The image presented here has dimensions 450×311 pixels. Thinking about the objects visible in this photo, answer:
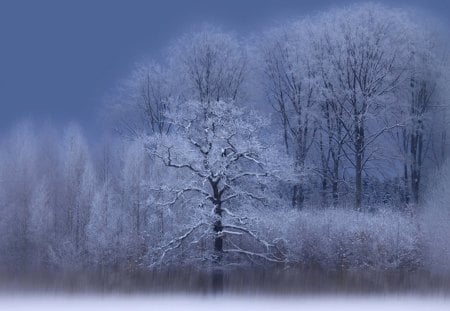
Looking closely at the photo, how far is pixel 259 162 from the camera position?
22.3 metres

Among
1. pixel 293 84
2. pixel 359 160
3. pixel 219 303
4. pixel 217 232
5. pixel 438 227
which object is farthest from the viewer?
pixel 293 84

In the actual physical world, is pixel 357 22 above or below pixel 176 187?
above

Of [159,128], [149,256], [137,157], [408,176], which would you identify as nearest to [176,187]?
[149,256]

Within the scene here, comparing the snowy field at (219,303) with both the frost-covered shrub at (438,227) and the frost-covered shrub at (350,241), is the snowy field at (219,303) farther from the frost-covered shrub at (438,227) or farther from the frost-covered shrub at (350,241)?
the frost-covered shrub at (438,227)

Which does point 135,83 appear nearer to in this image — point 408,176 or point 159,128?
point 159,128

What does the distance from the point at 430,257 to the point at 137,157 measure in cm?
1156

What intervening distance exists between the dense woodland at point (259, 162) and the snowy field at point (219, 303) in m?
2.73

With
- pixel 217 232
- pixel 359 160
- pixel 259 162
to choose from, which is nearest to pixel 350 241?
pixel 259 162

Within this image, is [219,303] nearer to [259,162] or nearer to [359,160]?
[259,162]

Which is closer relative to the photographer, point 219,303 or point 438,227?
point 219,303

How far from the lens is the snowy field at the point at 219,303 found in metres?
17.8

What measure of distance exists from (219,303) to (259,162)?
511cm

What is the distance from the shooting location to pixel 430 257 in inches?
911

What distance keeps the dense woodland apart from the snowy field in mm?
2729
